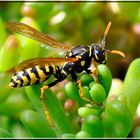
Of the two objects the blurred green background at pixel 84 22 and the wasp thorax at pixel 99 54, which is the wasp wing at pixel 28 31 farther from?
the wasp thorax at pixel 99 54

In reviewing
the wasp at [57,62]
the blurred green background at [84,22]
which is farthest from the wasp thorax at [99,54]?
the blurred green background at [84,22]

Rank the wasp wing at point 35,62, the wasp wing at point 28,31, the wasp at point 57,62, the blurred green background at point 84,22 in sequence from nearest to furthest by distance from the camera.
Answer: the wasp wing at point 35,62, the wasp at point 57,62, the wasp wing at point 28,31, the blurred green background at point 84,22

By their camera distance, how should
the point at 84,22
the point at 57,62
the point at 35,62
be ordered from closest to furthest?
the point at 35,62, the point at 57,62, the point at 84,22

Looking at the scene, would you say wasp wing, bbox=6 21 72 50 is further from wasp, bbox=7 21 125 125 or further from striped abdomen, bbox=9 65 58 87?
striped abdomen, bbox=9 65 58 87

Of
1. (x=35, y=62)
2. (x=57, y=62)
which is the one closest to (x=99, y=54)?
(x=57, y=62)

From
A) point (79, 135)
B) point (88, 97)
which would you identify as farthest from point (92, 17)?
point (79, 135)

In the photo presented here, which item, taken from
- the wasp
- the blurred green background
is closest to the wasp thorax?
the wasp

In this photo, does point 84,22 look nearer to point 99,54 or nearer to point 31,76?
point 99,54
